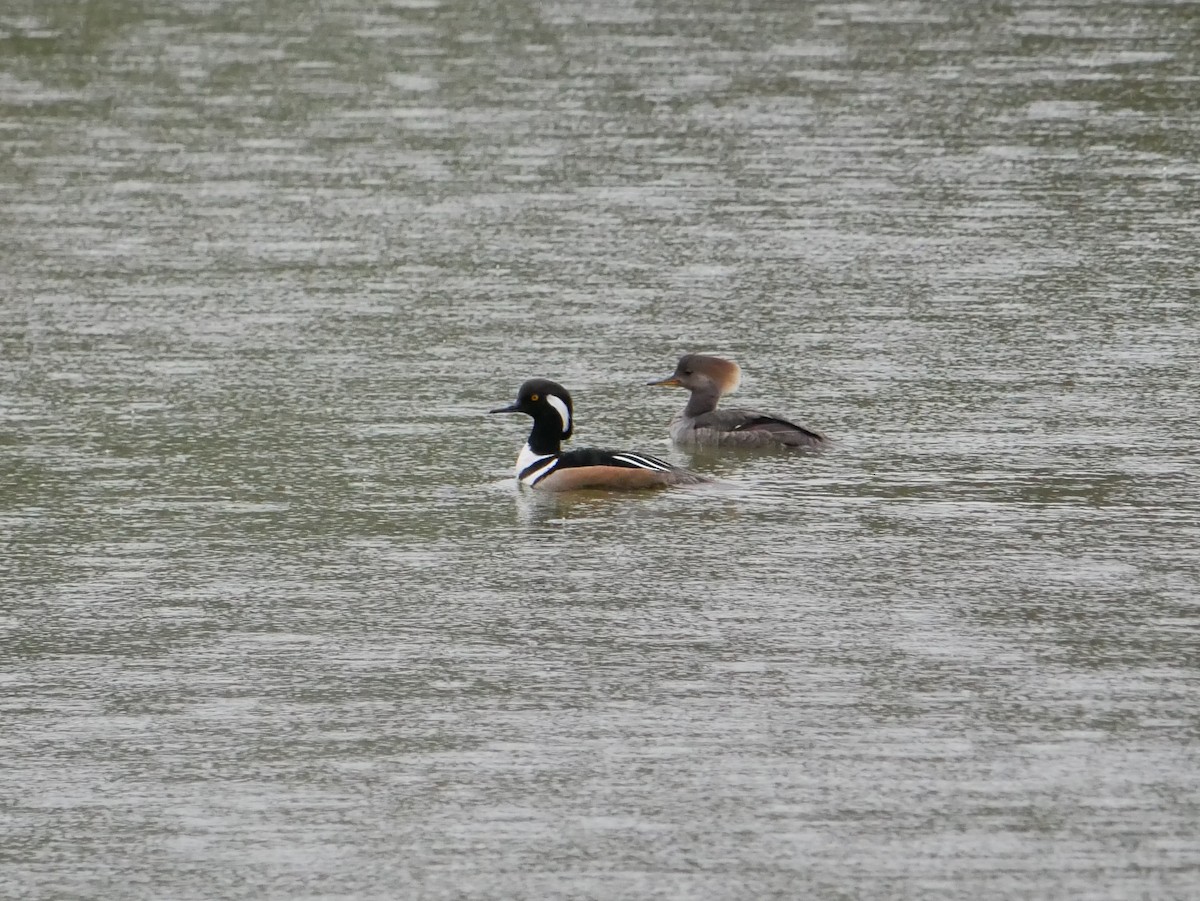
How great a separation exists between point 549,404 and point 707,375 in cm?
118

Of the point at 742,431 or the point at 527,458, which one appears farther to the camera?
the point at 742,431

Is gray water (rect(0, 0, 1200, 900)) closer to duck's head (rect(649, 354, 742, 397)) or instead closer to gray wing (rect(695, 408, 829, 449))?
gray wing (rect(695, 408, 829, 449))

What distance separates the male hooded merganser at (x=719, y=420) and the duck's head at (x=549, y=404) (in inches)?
31.5

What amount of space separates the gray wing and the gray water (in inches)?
6.7

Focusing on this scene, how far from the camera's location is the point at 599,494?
11.4m

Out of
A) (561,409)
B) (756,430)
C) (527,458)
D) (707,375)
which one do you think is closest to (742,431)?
(756,430)

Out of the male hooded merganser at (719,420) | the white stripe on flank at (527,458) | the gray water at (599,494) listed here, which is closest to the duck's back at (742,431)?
the male hooded merganser at (719,420)

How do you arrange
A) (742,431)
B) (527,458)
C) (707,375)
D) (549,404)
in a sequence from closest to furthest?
(527,458), (549,404), (742,431), (707,375)

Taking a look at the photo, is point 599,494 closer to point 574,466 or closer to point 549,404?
point 574,466

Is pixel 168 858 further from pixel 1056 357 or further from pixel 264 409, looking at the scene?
pixel 1056 357

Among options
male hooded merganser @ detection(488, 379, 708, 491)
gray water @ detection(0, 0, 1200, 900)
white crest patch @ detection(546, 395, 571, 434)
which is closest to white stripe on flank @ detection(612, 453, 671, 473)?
male hooded merganser @ detection(488, 379, 708, 491)

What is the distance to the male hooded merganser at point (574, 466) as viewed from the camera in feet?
37.1

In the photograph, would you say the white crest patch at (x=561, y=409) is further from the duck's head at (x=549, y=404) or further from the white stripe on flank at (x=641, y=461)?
the white stripe on flank at (x=641, y=461)

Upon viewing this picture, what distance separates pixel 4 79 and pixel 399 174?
5833 millimetres
